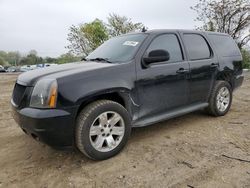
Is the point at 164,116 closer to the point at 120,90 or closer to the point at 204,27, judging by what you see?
the point at 120,90

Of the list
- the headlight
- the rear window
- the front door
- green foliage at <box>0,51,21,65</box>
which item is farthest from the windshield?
green foliage at <box>0,51,21,65</box>

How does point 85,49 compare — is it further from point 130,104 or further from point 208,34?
point 130,104

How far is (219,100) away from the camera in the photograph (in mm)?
5180

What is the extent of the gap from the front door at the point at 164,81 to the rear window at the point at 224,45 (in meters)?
1.23

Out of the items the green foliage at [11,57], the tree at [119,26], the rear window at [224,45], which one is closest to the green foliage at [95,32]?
the tree at [119,26]

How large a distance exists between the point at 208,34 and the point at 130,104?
263 centimetres

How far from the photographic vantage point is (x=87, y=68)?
11.3ft

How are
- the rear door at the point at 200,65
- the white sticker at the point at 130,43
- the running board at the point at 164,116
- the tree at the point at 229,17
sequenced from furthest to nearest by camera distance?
the tree at the point at 229,17
the rear door at the point at 200,65
the white sticker at the point at 130,43
the running board at the point at 164,116

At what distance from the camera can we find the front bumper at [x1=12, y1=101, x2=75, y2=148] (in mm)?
2939

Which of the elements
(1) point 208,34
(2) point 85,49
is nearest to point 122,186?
(1) point 208,34

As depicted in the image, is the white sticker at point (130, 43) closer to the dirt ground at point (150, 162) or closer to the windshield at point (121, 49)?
the windshield at point (121, 49)

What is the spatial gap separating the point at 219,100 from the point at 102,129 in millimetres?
2919

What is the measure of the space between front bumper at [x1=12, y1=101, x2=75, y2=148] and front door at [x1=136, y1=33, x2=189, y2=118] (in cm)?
117

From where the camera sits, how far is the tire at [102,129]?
3164 millimetres
